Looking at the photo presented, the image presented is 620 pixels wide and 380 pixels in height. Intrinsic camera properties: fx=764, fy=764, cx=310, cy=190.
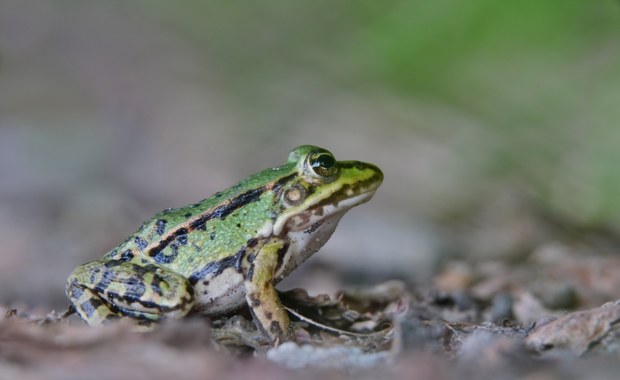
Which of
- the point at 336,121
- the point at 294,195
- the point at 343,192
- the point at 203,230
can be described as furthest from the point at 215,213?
the point at 336,121

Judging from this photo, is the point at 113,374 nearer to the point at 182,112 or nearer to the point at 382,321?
the point at 382,321

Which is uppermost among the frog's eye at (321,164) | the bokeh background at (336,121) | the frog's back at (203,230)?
the bokeh background at (336,121)

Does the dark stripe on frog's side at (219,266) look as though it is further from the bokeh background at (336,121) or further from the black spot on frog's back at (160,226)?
the bokeh background at (336,121)

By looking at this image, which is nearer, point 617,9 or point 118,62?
point 617,9

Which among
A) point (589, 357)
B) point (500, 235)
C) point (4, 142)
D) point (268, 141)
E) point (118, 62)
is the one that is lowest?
point (589, 357)

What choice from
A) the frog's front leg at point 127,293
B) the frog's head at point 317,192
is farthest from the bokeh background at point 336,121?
the frog's front leg at point 127,293

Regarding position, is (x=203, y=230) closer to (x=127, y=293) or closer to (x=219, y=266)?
(x=219, y=266)

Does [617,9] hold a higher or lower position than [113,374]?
higher

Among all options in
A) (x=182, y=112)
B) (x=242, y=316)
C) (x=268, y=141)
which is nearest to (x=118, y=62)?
(x=182, y=112)

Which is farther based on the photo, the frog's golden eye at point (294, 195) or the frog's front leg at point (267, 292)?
the frog's golden eye at point (294, 195)
